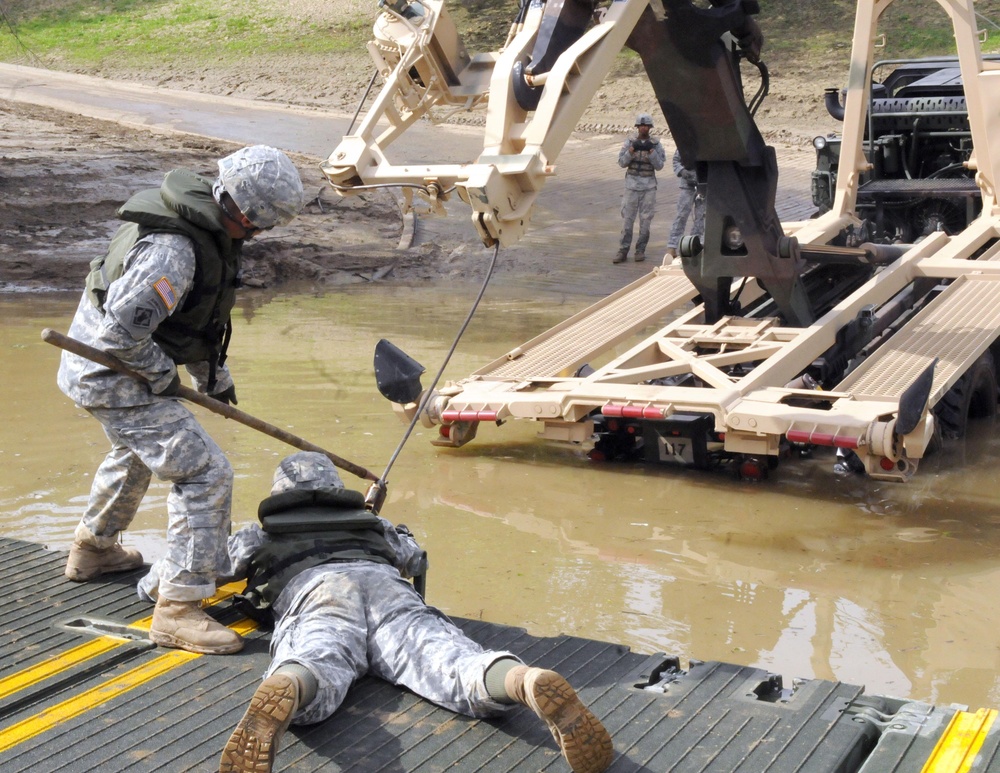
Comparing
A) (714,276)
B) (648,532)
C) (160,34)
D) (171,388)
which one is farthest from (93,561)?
(160,34)

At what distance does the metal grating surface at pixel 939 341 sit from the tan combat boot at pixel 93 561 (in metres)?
4.10

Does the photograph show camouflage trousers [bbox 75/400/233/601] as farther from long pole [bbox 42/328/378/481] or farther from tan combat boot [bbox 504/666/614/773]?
tan combat boot [bbox 504/666/614/773]

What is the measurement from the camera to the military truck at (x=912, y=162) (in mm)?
10578

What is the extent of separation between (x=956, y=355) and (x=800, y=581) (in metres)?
2.29

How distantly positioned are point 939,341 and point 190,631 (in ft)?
17.2

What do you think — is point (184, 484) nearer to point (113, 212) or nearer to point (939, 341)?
point (939, 341)

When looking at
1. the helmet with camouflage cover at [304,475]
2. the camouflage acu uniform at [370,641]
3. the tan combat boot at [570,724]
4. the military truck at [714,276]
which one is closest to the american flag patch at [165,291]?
the helmet with camouflage cover at [304,475]

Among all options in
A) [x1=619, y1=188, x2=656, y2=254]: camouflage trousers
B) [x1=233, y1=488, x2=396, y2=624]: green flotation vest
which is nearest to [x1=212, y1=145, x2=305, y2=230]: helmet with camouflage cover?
[x1=233, y1=488, x2=396, y2=624]: green flotation vest

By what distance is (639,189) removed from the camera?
15109 mm

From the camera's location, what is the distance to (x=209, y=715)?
4039 mm

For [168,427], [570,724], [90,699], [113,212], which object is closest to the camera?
[570,724]

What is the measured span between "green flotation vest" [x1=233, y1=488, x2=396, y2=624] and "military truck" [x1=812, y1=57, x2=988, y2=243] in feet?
22.4

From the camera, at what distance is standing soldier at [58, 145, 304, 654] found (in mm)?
4484

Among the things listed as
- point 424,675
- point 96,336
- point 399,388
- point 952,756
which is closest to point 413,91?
point 399,388
